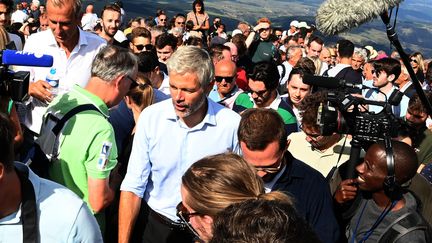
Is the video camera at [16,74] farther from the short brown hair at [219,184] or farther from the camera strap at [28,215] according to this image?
the short brown hair at [219,184]

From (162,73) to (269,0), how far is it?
6800 cm

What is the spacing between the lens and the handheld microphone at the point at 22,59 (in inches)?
77.1

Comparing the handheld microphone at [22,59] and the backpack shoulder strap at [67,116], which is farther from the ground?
the handheld microphone at [22,59]

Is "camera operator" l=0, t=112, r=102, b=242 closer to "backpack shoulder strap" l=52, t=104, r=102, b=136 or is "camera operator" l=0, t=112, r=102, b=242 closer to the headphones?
"backpack shoulder strap" l=52, t=104, r=102, b=136

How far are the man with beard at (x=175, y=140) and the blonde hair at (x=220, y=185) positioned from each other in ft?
2.82

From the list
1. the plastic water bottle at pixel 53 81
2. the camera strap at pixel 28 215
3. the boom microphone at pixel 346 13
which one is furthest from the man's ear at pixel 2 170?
the boom microphone at pixel 346 13

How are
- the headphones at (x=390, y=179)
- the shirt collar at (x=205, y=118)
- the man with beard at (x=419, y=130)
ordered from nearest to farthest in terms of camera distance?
the headphones at (x=390, y=179) → the shirt collar at (x=205, y=118) → the man with beard at (x=419, y=130)

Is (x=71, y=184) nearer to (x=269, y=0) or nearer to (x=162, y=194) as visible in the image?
(x=162, y=194)

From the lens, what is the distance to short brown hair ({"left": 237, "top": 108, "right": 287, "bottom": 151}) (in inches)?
98.5

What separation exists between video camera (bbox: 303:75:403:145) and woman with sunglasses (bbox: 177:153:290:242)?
104cm

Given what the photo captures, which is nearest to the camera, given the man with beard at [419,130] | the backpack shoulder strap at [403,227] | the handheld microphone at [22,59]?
the handheld microphone at [22,59]

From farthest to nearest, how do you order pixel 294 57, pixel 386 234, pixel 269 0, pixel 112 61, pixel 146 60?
pixel 269 0
pixel 294 57
pixel 146 60
pixel 112 61
pixel 386 234

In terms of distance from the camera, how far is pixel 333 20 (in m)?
2.34

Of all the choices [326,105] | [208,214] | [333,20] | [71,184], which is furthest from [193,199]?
[326,105]
